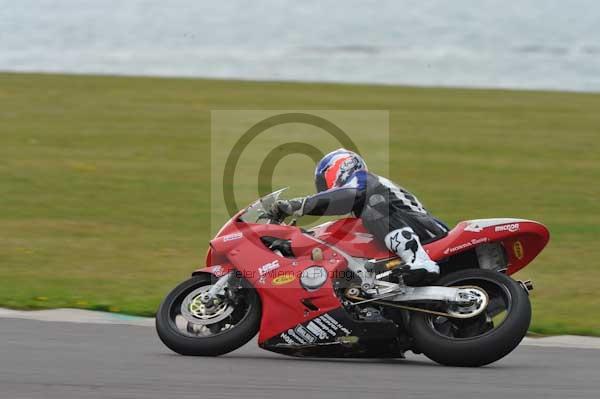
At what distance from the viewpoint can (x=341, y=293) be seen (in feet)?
23.3

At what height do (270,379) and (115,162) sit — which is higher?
(270,379)

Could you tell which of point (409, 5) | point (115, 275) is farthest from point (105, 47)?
point (115, 275)

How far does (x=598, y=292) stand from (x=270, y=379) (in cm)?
465

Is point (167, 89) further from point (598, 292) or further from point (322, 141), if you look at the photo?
point (598, 292)

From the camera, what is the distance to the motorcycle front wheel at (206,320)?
6.98m

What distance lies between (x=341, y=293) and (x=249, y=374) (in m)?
0.95

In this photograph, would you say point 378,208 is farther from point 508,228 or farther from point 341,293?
point 508,228

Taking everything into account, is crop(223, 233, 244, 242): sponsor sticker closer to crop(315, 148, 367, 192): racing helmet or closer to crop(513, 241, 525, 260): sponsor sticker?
crop(315, 148, 367, 192): racing helmet

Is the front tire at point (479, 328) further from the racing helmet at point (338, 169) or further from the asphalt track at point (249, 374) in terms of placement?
the racing helmet at point (338, 169)

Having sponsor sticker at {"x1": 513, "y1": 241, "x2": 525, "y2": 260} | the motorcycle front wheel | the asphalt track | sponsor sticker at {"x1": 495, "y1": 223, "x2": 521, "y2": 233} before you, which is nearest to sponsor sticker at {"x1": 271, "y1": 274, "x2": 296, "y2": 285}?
the motorcycle front wheel

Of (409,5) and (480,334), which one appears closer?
(480,334)

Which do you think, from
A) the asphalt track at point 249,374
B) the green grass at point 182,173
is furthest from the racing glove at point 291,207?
the green grass at point 182,173

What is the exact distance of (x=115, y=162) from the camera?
56.0 feet

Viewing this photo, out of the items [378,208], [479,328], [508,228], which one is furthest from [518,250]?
[378,208]
